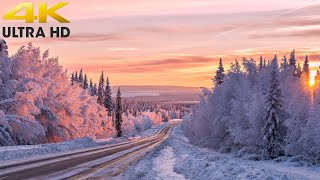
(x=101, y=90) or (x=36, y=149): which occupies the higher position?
(x=101, y=90)

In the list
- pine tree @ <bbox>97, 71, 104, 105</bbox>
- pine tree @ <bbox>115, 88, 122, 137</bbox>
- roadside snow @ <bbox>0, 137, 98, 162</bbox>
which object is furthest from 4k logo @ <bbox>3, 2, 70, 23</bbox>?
pine tree @ <bbox>97, 71, 104, 105</bbox>

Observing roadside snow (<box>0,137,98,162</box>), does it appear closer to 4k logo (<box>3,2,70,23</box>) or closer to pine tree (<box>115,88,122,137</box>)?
4k logo (<box>3,2,70,23</box>)

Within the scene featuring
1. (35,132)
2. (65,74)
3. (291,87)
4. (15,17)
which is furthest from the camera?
(65,74)

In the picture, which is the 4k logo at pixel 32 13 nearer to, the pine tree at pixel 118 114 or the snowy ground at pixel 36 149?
the snowy ground at pixel 36 149

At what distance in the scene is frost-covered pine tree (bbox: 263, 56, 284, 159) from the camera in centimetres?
3550

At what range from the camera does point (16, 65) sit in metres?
45.2

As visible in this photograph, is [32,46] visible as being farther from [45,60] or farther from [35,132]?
[35,132]

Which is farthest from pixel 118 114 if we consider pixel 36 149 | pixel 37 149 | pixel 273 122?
pixel 36 149

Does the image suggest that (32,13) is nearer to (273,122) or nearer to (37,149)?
(37,149)

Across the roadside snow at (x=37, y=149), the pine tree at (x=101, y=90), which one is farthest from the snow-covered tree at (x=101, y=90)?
the roadside snow at (x=37, y=149)

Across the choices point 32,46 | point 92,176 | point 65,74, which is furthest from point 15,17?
point 65,74

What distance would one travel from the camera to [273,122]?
118 feet

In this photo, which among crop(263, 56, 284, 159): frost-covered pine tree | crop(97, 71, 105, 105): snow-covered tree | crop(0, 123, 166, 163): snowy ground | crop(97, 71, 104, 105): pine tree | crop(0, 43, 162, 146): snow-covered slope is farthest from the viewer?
crop(97, 71, 104, 105): pine tree

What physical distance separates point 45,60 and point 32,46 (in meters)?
3.07
